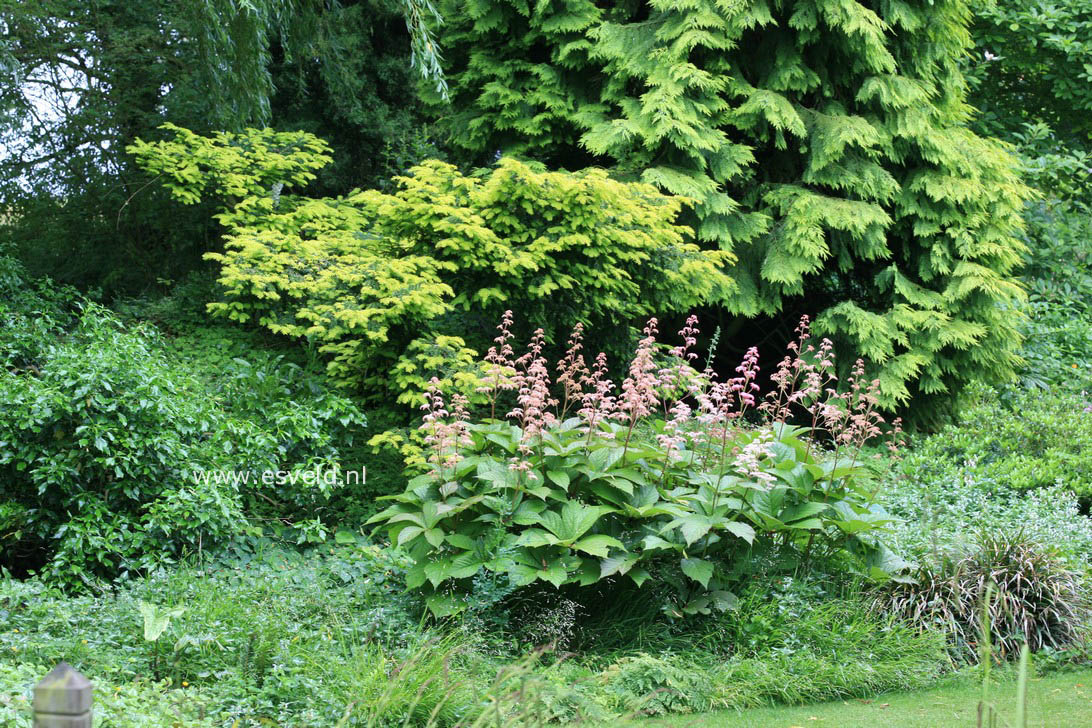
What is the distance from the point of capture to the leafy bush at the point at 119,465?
4.97 meters

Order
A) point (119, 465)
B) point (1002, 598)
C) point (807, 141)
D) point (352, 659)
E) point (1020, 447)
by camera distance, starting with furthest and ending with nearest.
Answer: point (807, 141) < point (1020, 447) < point (119, 465) < point (1002, 598) < point (352, 659)

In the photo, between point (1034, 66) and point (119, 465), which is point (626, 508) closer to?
point (119, 465)

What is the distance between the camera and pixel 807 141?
8516mm

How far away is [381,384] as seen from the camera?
6.74 meters

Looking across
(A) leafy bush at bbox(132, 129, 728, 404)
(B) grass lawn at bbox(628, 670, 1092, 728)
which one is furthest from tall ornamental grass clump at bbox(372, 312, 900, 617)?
(A) leafy bush at bbox(132, 129, 728, 404)

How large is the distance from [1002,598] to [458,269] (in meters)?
4.03

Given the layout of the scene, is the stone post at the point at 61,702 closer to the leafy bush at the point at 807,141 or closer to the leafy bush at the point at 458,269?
the leafy bush at the point at 458,269

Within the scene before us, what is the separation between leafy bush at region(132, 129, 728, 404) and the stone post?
173 inches

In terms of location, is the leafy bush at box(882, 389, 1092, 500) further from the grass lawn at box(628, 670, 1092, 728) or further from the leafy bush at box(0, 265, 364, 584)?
the leafy bush at box(0, 265, 364, 584)

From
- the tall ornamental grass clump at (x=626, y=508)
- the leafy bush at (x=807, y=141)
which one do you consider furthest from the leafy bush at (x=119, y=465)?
the leafy bush at (x=807, y=141)

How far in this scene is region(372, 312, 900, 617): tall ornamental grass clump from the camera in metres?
4.43
